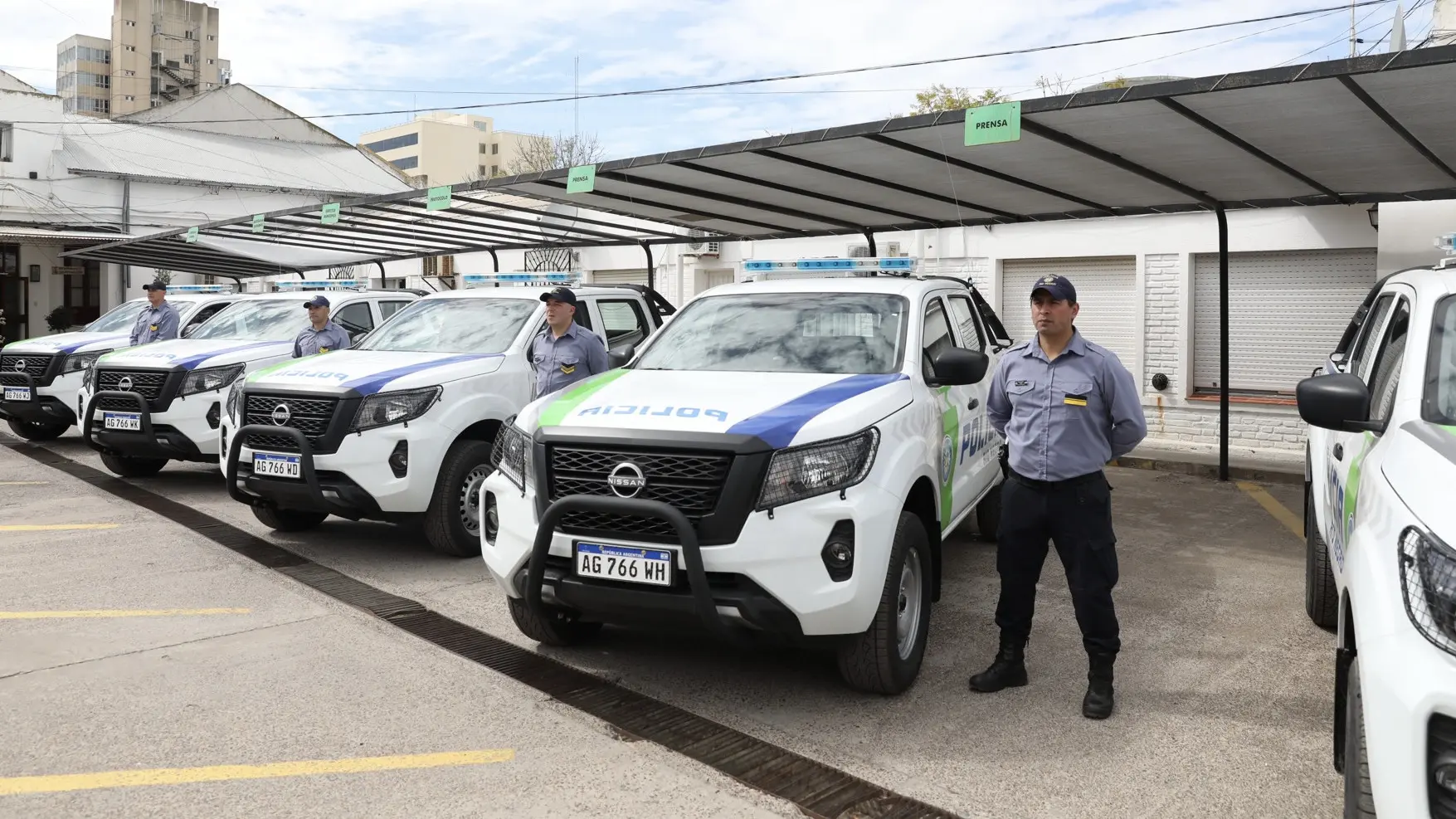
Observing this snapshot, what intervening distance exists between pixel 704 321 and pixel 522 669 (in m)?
2.04

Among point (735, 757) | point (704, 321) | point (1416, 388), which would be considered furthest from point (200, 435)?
point (1416, 388)

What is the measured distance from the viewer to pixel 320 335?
31.6ft

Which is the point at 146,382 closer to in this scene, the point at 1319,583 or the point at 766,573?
the point at 766,573

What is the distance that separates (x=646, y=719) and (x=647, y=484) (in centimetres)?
96

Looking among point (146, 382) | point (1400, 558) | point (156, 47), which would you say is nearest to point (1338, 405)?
point (1400, 558)

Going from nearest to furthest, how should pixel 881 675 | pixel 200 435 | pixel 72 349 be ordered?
pixel 881 675
pixel 200 435
pixel 72 349

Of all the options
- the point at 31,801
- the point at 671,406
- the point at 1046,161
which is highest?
the point at 1046,161

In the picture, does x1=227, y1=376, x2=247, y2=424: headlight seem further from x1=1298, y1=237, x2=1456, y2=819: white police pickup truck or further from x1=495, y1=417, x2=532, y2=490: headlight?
x1=1298, y1=237, x2=1456, y2=819: white police pickup truck

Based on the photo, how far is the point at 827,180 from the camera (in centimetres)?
925

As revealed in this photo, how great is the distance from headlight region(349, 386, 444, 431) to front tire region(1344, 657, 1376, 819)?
530 cm

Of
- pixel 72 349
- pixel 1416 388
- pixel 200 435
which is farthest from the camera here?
pixel 72 349

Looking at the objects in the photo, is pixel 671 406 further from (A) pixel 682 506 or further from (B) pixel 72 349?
(B) pixel 72 349

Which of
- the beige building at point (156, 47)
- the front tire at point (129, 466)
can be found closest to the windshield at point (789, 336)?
the front tire at point (129, 466)

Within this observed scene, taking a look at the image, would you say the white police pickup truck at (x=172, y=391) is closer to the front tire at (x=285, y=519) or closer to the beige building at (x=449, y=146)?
the front tire at (x=285, y=519)
